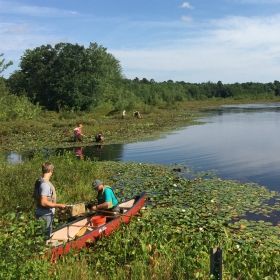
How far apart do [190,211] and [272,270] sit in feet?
15.0

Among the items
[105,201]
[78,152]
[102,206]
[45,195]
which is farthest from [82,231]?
[78,152]

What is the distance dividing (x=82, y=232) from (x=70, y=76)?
158 ft

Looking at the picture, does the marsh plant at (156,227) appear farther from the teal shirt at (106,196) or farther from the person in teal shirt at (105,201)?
the teal shirt at (106,196)

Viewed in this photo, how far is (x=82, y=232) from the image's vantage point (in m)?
8.82

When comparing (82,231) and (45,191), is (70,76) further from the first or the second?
(45,191)

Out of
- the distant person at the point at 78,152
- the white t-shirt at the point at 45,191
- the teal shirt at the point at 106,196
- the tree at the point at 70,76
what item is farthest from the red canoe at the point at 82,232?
the tree at the point at 70,76

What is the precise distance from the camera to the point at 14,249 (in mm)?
5441

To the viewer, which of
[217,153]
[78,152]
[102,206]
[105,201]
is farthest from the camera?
[78,152]

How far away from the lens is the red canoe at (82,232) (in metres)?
7.33

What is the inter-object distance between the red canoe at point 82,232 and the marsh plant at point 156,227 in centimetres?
21

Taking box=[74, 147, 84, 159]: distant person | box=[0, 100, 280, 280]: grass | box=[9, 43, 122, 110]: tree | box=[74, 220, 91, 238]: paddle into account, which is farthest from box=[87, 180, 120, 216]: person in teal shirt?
box=[9, 43, 122, 110]: tree

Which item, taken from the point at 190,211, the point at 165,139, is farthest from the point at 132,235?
the point at 165,139

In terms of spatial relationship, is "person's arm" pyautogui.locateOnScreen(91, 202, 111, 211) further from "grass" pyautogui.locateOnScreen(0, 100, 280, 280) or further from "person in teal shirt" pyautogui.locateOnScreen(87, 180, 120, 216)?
"grass" pyautogui.locateOnScreen(0, 100, 280, 280)

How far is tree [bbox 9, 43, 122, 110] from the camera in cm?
5353
